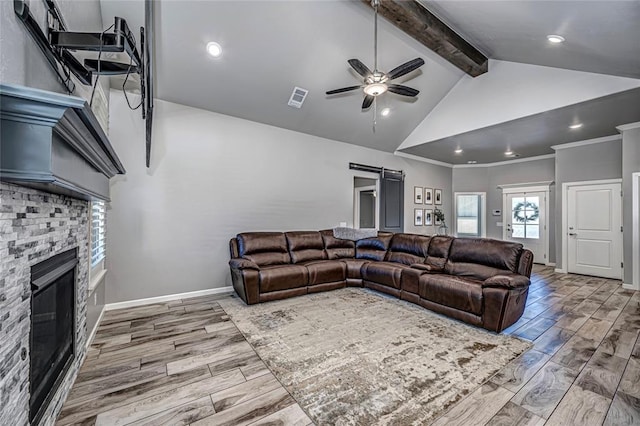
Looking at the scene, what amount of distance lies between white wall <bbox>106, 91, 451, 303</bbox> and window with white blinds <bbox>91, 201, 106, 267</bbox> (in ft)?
0.62

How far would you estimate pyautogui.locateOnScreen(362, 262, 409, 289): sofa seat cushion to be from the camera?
4.18m

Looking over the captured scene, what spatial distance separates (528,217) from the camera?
743 cm

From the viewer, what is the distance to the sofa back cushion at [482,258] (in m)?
3.48

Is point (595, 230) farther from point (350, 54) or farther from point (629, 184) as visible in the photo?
point (350, 54)

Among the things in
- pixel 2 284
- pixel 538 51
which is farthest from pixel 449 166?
pixel 2 284

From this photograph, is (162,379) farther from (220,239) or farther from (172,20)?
(172,20)

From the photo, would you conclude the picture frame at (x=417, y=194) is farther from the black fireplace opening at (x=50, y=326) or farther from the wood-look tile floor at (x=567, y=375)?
the black fireplace opening at (x=50, y=326)

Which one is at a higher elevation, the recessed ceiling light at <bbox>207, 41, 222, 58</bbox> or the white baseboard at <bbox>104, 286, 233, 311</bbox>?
the recessed ceiling light at <bbox>207, 41, 222, 58</bbox>

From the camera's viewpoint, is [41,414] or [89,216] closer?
[41,414]

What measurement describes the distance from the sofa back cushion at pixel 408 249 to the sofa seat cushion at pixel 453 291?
0.81m

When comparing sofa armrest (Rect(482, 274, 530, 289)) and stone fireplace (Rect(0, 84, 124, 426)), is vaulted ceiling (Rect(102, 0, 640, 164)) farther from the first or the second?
sofa armrest (Rect(482, 274, 530, 289))

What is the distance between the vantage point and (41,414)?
1462mm

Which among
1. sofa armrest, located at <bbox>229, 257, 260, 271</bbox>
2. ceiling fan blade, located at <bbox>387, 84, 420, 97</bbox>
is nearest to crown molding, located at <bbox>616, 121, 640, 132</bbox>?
ceiling fan blade, located at <bbox>387, 84, 420, 97</bbox>

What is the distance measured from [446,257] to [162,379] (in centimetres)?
384
